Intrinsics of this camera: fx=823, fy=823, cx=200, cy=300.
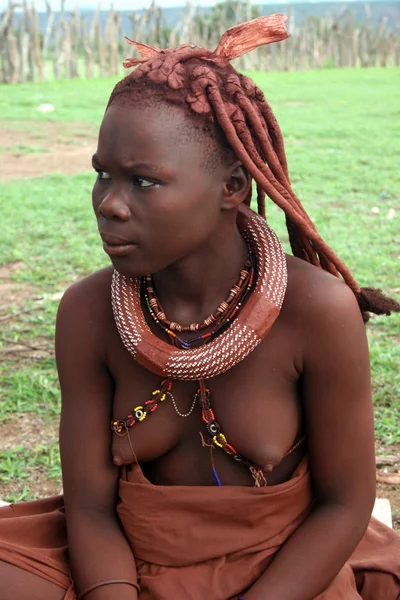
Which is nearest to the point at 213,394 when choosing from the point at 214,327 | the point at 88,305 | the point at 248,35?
the point at 214,327

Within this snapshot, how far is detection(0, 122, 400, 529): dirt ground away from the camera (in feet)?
11.6

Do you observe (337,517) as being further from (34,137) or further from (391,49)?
(391,49)

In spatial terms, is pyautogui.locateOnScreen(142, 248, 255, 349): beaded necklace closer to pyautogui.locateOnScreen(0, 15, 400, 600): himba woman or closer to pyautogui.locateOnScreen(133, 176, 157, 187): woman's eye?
pyautogui.locateOnScreen(0, 15, 400, 600): himba woman

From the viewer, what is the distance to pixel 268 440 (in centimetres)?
203

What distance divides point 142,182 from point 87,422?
0.68 m

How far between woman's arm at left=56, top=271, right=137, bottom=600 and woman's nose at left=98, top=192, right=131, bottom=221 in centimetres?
38

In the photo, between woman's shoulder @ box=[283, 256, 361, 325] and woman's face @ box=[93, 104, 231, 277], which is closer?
woman's face @ box=[93, 104, 231, 277]

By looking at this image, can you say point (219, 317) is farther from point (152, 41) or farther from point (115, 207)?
point (152, 41)

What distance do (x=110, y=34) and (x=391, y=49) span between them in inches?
364

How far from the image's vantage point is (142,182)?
1.84m

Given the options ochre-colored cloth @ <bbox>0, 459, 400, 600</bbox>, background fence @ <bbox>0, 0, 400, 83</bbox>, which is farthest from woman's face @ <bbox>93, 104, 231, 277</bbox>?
background fence @ <bbox>0, 0, 400, 83</bbox>

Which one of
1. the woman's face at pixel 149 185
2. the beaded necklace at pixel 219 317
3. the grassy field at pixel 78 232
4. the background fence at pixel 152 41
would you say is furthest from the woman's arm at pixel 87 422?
the background fence at pixel 152 41

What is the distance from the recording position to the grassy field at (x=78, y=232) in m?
3.99

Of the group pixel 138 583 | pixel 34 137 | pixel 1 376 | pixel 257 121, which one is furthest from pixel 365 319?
pixel 34 137
